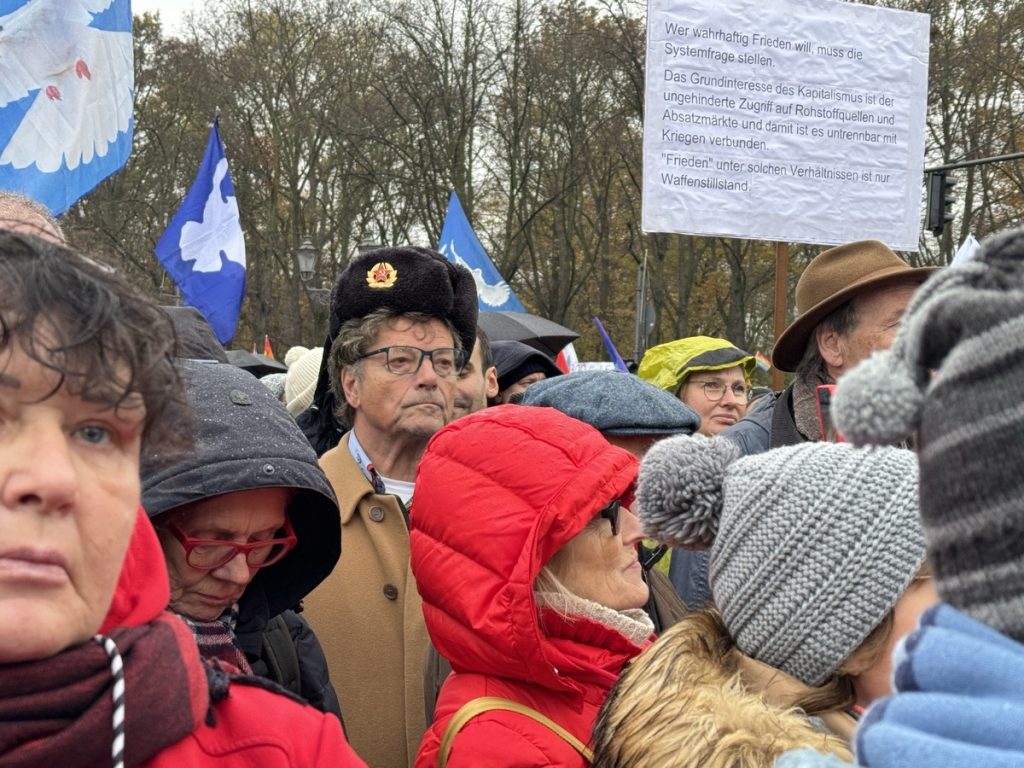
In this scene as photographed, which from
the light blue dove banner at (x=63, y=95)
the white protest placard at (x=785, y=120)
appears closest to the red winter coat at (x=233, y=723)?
the light blue dove banner at (x=63, y=95)

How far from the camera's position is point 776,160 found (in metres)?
5.69

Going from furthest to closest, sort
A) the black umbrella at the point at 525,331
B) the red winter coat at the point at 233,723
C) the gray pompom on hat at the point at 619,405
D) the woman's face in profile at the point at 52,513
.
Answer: the black umbrella at the point at 525,331 < the gray pompom on hat at the point at 619,405 < the red winter coat at the point at 233,723 < the woman's face in profile at the point at 52,513

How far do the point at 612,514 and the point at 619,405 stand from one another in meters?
1.27

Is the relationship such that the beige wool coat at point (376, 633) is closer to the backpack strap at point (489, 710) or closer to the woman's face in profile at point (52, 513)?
the backpack strap at point (489, 710)

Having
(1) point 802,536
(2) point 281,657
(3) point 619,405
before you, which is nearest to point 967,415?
(1) point 802,536

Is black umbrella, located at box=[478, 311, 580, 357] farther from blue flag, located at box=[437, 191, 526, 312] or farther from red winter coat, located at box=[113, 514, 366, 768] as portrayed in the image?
red winter coat, located at box=[113, 514, 366, 768]

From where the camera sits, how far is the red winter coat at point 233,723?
149 cm

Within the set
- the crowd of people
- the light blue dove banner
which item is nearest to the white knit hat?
the light blue dove banner

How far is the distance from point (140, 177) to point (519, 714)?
2790 centimetres

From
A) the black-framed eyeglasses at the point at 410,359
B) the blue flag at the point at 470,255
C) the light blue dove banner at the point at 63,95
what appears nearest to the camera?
the black-framed eyeglasses at the point at 410,359

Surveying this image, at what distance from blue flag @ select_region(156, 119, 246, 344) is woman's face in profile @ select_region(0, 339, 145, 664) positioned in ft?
23.9

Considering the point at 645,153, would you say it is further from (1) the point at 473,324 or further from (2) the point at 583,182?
(2) the point at 583,182

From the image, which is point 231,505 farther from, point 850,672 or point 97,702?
point 850,672

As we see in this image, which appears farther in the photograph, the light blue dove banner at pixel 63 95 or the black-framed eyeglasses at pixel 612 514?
the light blue dove banner at pixel 63 95
